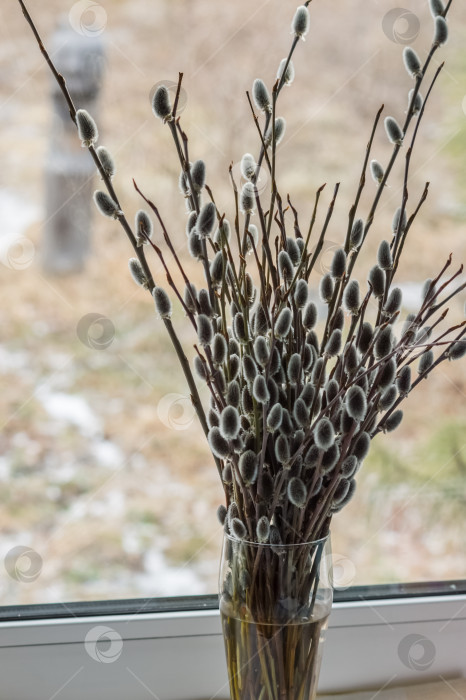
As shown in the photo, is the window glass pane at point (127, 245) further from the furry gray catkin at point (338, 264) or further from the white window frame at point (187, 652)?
the furry gray catkin at point (338, 264)

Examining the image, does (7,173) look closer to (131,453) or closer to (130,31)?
(130,31)

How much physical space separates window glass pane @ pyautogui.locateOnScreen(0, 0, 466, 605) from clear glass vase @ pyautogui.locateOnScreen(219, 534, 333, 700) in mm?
478

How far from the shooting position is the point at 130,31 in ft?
3.84

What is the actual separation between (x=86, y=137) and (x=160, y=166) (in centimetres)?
64

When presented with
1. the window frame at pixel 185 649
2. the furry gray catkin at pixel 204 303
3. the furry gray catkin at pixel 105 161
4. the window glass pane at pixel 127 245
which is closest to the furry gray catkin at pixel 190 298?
the furry gray catkin at pixel 204 303

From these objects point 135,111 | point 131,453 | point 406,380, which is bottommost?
point 406,380

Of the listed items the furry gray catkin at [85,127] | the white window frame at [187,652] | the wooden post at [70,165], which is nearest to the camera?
the furry gray catkin at [85,127]

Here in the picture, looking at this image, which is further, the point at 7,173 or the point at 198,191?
the point at 7,173

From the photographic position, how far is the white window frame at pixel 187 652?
791 mm

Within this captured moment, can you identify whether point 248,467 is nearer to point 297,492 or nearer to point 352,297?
point 297,492

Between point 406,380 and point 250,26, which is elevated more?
point 250,26

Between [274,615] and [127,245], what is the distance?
0.75 meters

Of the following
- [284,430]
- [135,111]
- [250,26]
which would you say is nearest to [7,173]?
[135,111]

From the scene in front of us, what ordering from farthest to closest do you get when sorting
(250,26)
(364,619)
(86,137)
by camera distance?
1. (250,26)
2. (364,619)
3. (86,137)
